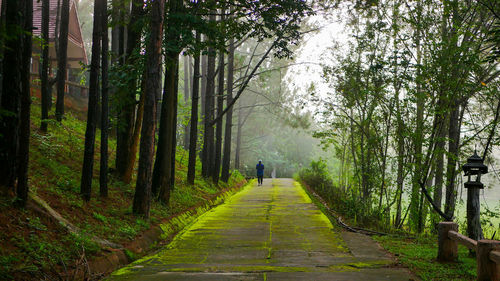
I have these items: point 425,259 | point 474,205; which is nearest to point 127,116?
point 425,259

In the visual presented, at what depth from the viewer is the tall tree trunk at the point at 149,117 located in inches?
347

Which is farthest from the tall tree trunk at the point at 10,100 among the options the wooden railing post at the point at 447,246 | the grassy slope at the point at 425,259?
the wooden railing post at the point at 447,246

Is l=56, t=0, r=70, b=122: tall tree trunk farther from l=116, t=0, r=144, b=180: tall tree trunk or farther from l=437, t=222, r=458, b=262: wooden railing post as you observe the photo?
l=437, t=222, r=458, b=262: wooden railing post

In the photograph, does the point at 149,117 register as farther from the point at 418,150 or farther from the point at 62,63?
the point at 62,63

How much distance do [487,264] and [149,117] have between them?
21.4 ft

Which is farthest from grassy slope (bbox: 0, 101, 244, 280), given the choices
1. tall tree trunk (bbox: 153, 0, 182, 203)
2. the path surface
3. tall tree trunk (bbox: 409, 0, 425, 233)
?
tall tree trunk (bbox: 409, 0, 425, 233)

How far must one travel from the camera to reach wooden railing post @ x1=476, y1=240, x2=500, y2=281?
5020mm

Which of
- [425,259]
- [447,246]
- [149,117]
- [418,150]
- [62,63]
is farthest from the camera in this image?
[62,63]

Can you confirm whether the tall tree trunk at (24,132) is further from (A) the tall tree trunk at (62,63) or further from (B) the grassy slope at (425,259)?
(A) the tall tree trunk at (62,63)

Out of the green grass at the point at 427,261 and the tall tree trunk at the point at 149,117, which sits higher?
the tall tree trunk at the point at 149,117

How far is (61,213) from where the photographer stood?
7.16m

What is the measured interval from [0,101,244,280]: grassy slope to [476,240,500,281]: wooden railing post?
469 cm

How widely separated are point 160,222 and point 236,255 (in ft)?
9.76

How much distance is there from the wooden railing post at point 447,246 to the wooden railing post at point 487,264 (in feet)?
4.27
